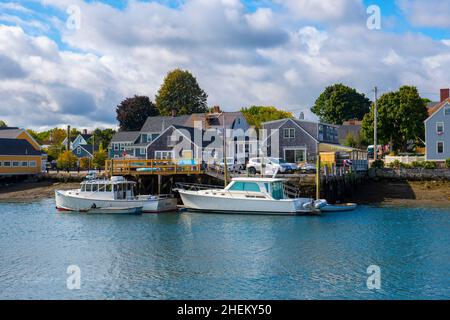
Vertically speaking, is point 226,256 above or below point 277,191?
below

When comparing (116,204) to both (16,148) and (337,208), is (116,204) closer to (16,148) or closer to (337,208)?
(337,208)

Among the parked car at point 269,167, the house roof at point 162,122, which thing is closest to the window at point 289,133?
the parked car at point 269,167

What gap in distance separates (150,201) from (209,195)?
189 inches

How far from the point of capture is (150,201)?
40375 mm

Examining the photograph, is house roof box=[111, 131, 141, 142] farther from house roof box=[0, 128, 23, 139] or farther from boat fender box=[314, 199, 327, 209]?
boat fender box=[314, 199, 327, 209]

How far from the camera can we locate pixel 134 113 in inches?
4075

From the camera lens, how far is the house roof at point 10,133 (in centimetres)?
7929

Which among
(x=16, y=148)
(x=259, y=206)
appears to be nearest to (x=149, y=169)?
(x=259, y=206)

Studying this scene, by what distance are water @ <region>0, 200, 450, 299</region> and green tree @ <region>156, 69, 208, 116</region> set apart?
72.6 m

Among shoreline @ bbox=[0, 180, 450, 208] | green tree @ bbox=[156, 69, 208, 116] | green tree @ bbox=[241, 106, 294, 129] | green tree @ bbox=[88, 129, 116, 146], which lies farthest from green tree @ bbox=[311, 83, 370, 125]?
shoreline @ bbox=[0, 180, 450, 208]

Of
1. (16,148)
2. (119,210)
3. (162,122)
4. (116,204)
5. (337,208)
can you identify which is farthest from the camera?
(162,122)

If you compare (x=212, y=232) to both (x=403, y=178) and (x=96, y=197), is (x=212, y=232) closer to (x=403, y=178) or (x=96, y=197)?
(x=96, y=197)

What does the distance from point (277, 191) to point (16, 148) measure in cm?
4691
